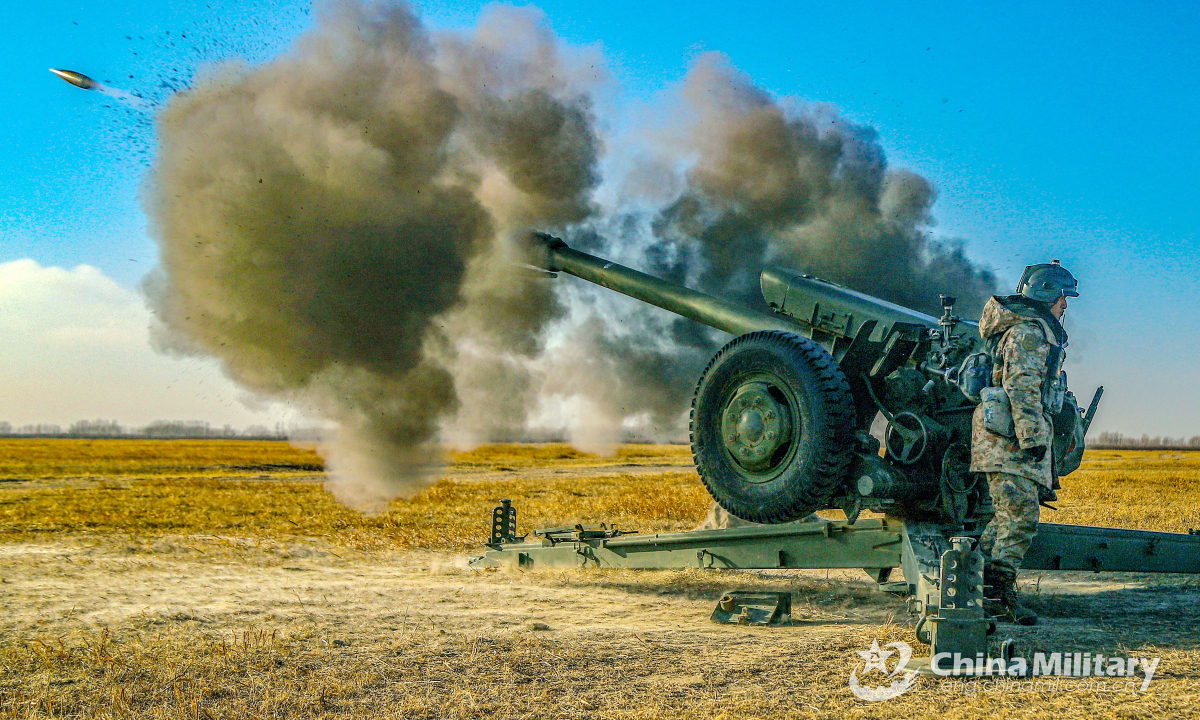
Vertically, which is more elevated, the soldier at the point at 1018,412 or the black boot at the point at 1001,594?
the soldier at the point at 1018,412

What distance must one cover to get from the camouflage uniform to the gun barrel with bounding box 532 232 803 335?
1.49m

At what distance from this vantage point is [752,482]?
5.86 metres

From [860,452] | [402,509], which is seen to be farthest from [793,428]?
[402,509]

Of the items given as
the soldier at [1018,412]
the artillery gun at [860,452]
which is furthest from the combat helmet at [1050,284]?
the artillery gun at [860,452]

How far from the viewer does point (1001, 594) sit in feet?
17.7

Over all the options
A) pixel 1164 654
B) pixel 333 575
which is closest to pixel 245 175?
pixel 333 575

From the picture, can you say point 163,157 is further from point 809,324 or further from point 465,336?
point 809,324

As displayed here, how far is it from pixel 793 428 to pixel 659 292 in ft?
7.61

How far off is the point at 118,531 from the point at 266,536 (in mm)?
1757

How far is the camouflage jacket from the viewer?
509 cm

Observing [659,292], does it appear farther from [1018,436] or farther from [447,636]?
[447,636]

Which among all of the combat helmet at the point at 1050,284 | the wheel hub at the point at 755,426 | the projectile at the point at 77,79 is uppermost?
the projectile at the point at 77,79

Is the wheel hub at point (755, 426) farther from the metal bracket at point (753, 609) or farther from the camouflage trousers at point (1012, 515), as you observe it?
the camouflage trousers at point (1012, 515)

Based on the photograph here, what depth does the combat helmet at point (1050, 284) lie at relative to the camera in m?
5.30
